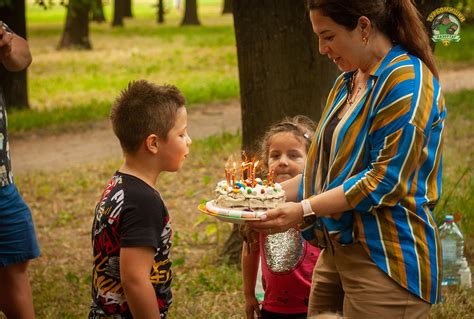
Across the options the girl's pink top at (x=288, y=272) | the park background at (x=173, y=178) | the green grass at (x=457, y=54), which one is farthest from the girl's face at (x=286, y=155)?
the green grass at (x=457, y=54)

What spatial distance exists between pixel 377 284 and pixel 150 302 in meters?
0.84

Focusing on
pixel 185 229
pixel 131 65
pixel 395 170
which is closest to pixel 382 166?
pixel 395 170

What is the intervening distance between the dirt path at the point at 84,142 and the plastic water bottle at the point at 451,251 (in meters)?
5.71

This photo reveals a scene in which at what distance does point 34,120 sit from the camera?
1316cm

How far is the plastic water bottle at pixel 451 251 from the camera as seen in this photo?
5781mm

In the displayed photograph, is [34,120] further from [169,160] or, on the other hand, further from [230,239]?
[169,160]

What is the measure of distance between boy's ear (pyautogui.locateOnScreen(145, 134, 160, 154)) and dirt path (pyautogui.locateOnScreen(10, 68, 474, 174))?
7204 millimetres

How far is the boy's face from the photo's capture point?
134 inches

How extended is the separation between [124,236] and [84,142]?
354 inches

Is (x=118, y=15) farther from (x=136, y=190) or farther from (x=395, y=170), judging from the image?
(x=395, y=170)

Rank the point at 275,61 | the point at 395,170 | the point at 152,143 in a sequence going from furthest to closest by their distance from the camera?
1. the point at 275,61
2. the point at 152,143
3. the point at 395,170

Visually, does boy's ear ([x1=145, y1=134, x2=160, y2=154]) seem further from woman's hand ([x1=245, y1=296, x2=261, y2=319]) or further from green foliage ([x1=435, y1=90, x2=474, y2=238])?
green foliage ([x1=435, y1=90, x2=474, y2=238])

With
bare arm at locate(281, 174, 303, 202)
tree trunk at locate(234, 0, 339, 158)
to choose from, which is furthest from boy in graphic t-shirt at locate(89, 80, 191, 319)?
tree trunk at locate(234, 0, 339, 158)

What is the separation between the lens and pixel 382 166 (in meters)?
2.99
